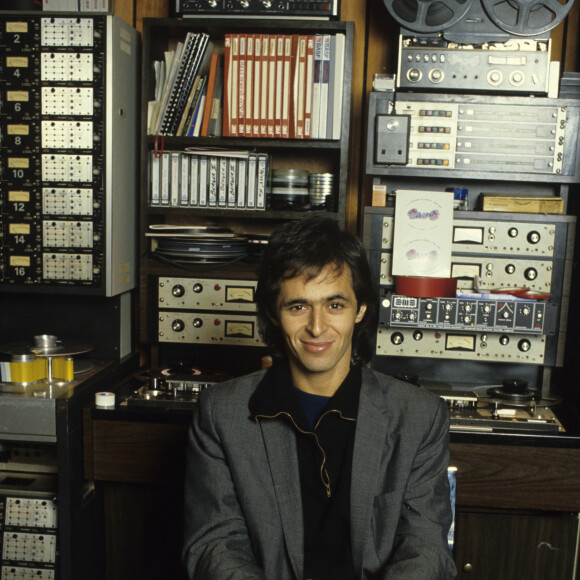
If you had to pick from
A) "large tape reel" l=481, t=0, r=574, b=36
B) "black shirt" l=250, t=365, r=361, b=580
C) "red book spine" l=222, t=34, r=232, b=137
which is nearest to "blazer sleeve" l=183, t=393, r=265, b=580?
"black shirt" l=250, t=365, r=361, b=580

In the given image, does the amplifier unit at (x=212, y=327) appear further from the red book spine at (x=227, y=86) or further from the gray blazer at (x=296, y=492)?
the gray blazer at (x=296, y=492)

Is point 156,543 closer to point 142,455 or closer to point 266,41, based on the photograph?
point 142,455

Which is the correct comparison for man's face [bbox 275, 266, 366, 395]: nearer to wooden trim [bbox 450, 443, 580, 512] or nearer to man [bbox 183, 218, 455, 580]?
man [bbox 183, 218, 455, 580]

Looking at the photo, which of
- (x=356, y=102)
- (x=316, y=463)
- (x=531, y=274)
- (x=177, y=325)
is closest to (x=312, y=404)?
(x=316, y=463)

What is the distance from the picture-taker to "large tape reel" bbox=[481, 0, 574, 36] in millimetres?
2150

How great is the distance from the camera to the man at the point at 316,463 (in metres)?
1.44

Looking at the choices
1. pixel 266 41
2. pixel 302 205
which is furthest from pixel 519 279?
pixel 266 41

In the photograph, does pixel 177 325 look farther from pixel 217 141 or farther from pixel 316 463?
pixel 316 463

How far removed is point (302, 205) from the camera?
239cm

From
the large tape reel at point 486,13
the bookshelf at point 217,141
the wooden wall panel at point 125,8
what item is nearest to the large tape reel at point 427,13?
the large tape reel at point 486,13

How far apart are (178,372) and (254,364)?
1.67 feet

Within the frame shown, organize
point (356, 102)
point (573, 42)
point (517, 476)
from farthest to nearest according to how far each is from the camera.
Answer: point (356, 102) → point (573, 42) → point (517, 476)

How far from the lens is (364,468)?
144 cm

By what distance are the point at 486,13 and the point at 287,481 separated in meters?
1.66
